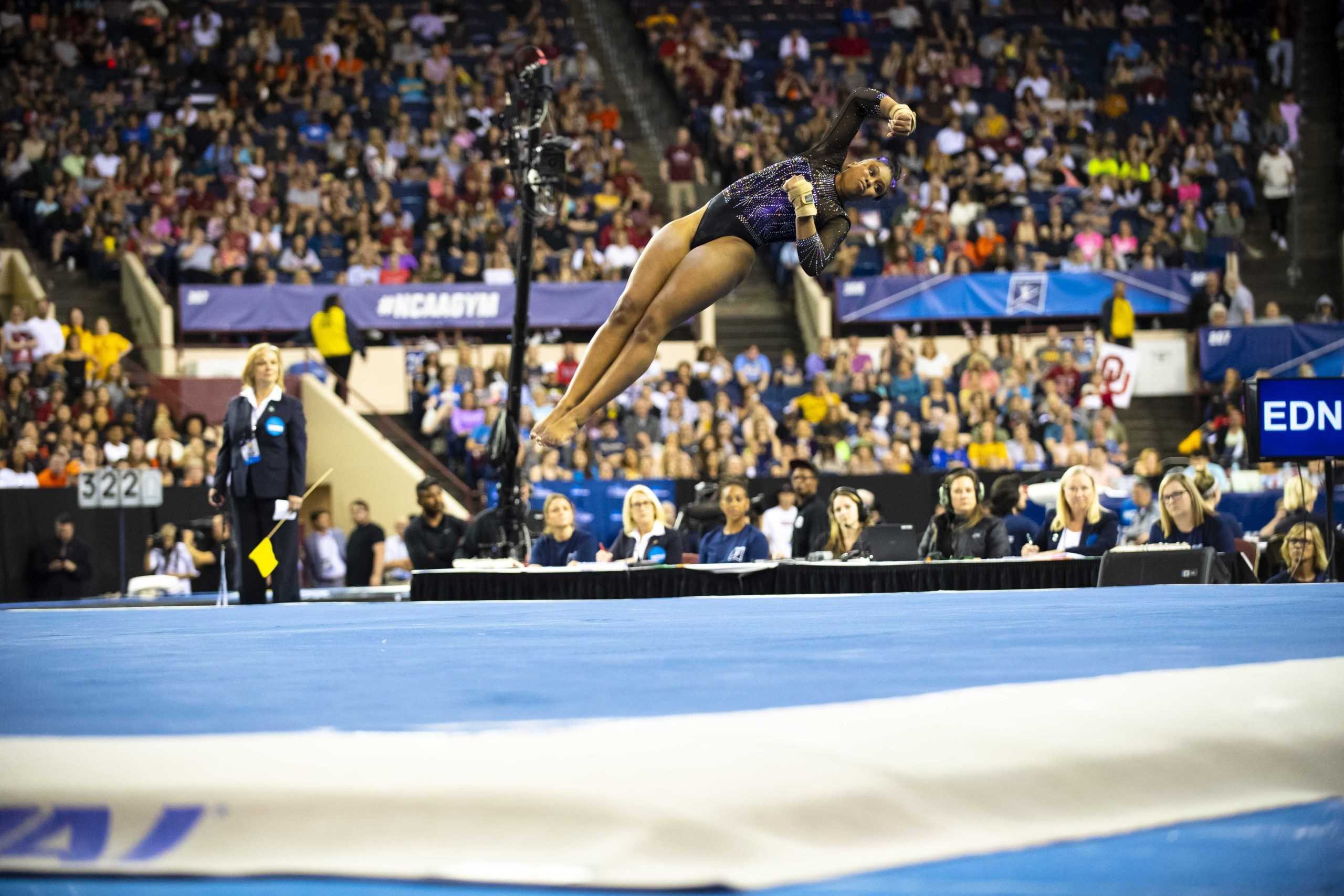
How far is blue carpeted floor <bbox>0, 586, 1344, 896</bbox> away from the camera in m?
1.76

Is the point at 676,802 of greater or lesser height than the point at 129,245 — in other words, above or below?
below

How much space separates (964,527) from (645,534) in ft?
5.50

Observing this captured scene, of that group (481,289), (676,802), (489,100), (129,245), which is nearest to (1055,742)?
(676,802)

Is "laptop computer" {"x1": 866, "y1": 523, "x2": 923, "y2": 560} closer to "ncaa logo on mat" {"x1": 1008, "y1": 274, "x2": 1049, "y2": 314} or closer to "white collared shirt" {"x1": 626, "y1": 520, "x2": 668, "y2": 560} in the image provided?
"white collared shirt" {"x1": 626, "y1": 520, "x2": 668, "y2": 560}

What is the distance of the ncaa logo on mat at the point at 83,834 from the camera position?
1.77 metres

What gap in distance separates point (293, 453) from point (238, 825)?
5750mm

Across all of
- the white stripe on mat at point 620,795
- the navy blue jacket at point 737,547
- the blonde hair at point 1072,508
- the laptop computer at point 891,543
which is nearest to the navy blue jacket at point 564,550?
the navy blue jacket at point 737,547

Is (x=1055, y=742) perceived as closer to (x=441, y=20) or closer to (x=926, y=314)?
(x=926, y=314)

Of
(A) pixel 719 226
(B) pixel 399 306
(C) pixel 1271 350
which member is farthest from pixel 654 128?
(A) pixel 719 226

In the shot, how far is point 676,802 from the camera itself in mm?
1743

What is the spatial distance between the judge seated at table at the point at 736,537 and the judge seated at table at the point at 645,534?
224 mm

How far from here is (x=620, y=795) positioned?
5.73 ft

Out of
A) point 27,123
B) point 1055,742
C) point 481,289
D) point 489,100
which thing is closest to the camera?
point 1055,742

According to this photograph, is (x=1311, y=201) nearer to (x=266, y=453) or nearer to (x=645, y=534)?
(x=645, y=534)
